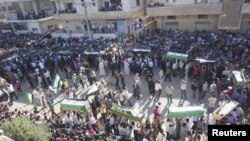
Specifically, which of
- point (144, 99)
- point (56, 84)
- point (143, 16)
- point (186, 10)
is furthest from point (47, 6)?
point (144, 99)

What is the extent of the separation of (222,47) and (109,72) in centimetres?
900

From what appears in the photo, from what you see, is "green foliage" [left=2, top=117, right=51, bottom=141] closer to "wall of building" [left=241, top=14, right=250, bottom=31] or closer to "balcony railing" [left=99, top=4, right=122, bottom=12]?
"balcony railing" [left=99, top=4, right=122, bottom=12]

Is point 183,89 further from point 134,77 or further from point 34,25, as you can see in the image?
point 34,25

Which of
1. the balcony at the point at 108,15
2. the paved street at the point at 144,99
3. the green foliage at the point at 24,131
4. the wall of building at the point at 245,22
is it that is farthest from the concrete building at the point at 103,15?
the green foliage at the point at 24,131

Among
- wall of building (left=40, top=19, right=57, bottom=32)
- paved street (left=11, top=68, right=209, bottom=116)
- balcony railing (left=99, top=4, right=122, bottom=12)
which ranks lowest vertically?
paved street (left=11, top=68, right=209, bottom=116)

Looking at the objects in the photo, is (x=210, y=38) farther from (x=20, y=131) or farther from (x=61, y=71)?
(x=20, y=131)

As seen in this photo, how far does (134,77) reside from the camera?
696 inches

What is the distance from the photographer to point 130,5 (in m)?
28.3

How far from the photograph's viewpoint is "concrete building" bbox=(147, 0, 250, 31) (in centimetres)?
2520

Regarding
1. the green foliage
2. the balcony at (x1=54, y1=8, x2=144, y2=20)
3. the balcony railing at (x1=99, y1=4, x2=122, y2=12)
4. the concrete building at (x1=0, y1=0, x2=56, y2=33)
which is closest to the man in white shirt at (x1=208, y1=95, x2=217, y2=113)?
the green foliage

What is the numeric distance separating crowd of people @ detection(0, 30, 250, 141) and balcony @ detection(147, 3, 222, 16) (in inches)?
85.7

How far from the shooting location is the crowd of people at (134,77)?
12797 millimetres

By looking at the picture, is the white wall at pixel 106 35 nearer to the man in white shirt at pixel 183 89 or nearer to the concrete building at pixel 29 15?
the concrete building at pixel 29 15

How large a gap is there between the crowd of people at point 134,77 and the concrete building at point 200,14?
85.7 inches
